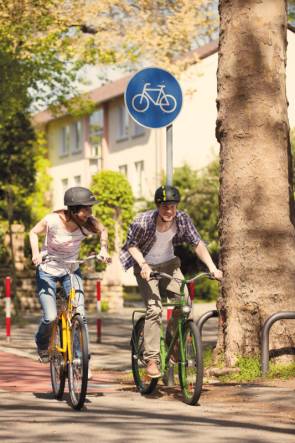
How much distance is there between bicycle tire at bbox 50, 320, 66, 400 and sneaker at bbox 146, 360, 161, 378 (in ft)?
2.43

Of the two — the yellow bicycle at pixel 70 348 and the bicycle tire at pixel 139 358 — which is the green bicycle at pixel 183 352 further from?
the yellow bicycle at pixel 70 348

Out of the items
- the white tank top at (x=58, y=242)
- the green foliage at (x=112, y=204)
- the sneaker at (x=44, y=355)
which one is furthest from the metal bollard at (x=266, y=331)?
the green foliage at (x=112, y=204)

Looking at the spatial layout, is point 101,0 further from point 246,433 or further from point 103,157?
point 103,157

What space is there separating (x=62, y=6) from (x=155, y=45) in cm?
199

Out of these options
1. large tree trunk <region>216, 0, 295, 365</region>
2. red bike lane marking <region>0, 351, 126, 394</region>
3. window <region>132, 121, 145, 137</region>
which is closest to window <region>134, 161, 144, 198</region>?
window <region>132, 121, 145, 137</region>

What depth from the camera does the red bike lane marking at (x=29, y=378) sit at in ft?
37.1

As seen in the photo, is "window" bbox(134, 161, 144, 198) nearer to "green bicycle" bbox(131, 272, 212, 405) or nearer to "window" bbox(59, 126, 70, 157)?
"window" bbox(59, 126, 70, 157)

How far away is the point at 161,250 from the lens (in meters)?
10.4

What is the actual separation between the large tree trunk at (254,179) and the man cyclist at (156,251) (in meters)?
1.47

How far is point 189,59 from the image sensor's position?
80.2 ft

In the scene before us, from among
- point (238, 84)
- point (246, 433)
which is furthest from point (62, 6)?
point (246, 433)

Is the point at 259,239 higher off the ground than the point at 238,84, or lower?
lower

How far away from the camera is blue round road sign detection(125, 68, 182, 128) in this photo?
12250 mm

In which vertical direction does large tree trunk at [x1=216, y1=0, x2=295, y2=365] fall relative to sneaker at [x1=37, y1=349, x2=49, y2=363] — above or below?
above
